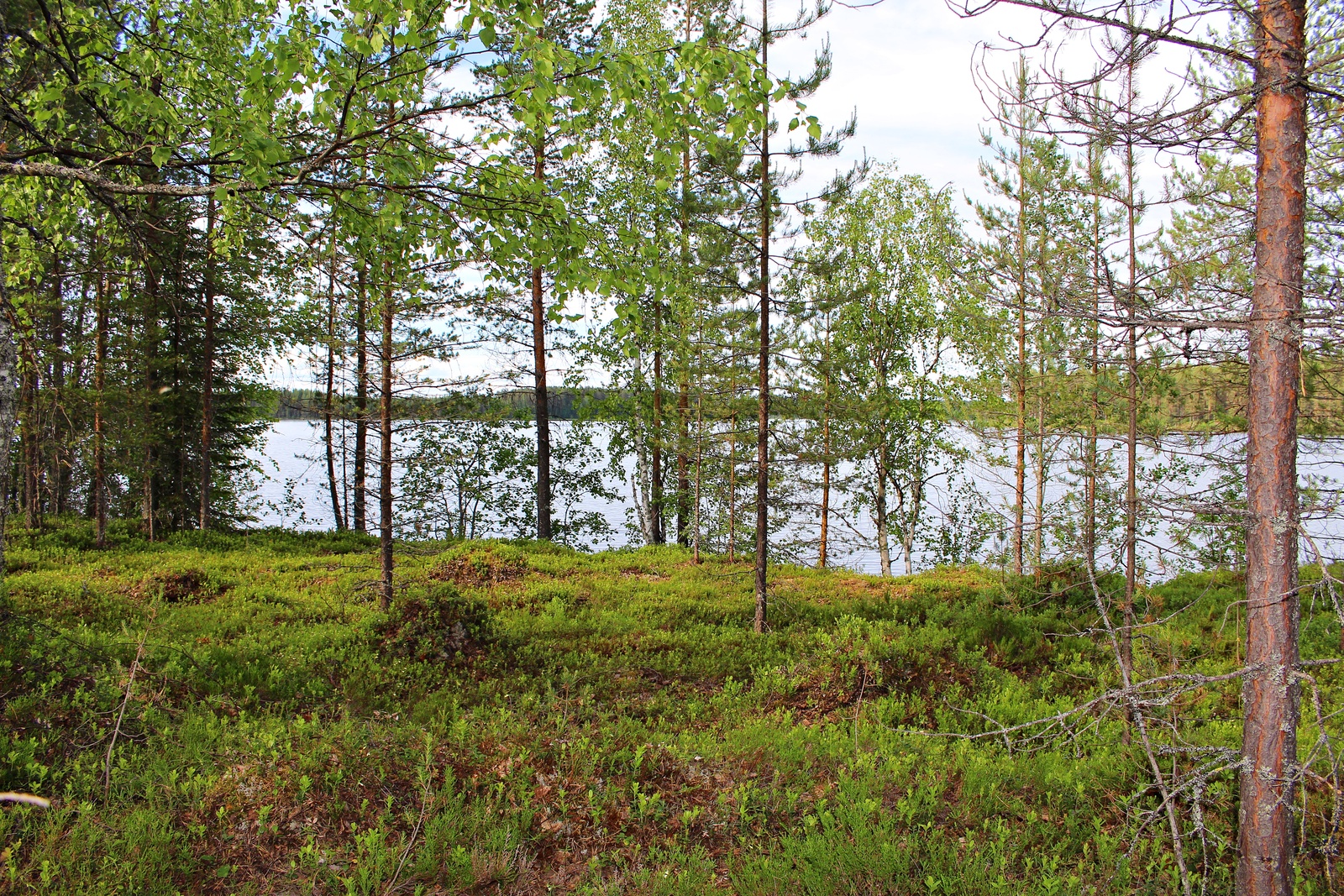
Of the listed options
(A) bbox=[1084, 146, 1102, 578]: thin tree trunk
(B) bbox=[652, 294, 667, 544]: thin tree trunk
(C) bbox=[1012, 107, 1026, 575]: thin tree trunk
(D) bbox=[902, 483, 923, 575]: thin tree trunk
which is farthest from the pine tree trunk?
(D) bbox=[902, 483, 923, 575]: thin tree trunk

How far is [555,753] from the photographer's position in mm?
6609

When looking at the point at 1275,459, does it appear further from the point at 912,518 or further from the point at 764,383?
the point at 912,518

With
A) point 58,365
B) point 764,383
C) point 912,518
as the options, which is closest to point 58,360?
point 58,365

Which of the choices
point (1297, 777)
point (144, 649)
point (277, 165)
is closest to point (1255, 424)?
point (1297, 777)

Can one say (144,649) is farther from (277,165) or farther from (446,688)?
(277,165)

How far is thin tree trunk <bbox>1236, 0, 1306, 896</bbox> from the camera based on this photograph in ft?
13.0

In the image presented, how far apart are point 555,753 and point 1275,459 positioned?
5.97 meters

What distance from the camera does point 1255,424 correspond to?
4094 mm

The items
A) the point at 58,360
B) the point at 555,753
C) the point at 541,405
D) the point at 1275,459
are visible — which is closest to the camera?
the point at 1275,459

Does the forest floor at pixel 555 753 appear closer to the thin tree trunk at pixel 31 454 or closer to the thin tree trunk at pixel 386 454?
the thin tree trunk at pixel 386 454

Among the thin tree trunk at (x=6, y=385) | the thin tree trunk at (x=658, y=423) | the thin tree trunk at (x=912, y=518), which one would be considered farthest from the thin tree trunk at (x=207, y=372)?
the thin tree trunk at (x=912, y=518)

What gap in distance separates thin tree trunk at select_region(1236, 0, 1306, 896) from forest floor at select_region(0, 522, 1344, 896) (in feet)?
1.38

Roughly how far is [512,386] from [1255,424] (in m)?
20.2

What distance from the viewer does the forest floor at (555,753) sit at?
504 cm
